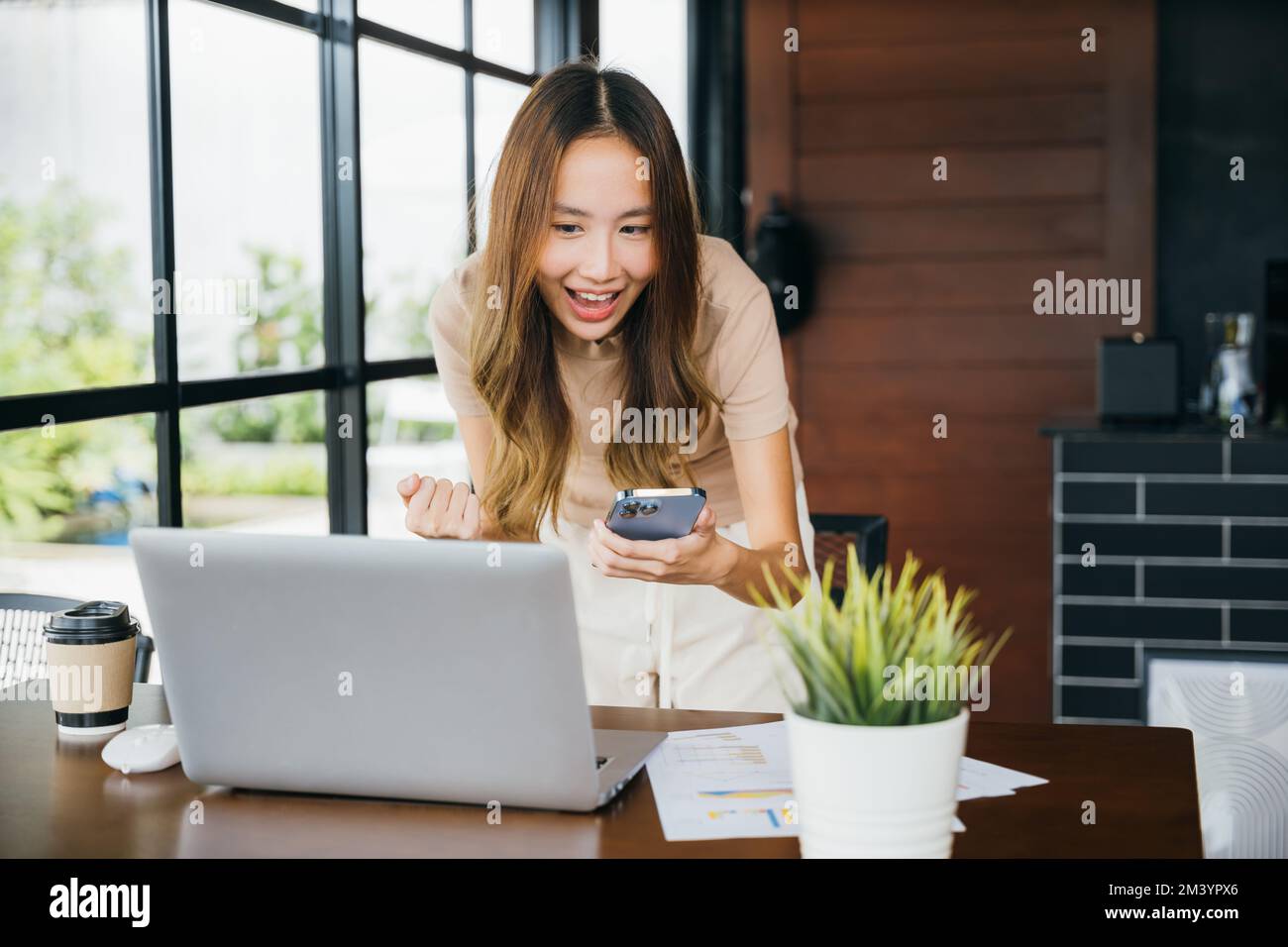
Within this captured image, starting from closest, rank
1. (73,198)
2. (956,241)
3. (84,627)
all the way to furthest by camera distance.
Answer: (84,627), (73,198), (956,241)

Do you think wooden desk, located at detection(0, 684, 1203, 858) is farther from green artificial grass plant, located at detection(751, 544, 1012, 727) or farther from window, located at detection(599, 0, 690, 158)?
window, located at detection(599, 0, 690, 158)

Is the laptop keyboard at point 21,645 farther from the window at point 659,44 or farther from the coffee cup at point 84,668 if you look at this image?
the window at point 659,44

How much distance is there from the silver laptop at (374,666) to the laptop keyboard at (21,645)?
67 centimetres

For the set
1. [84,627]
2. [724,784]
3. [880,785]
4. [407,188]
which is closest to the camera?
[880,785]

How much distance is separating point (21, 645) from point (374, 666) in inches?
35.1

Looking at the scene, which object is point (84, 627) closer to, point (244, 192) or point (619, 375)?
point (619, 375)

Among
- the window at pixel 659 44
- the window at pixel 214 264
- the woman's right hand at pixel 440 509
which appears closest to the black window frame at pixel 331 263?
the window at pixel 214 264

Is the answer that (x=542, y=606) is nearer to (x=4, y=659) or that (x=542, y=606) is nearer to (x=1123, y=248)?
(x=4, y=659)

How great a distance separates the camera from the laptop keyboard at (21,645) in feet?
6.12

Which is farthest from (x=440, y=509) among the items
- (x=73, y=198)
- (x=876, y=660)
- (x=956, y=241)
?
(x=956, y=241)

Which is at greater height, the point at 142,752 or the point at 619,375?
the point at 619,375

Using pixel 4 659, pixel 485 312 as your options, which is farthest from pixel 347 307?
pixel 4 659

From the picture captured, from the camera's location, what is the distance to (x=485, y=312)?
6.68 ft

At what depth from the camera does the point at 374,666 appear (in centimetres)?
122
